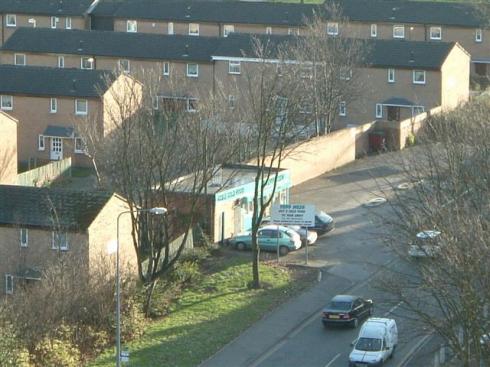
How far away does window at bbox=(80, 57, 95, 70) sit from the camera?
78.4m

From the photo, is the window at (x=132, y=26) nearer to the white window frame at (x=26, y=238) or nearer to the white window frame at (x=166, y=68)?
the white window frame at (x=166, y=68)

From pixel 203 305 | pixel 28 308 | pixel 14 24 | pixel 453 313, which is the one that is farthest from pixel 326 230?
pixel 14 24

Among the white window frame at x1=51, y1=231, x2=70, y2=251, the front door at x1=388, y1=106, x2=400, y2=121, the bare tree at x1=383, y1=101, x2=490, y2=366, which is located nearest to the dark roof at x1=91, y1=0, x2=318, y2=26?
the front door at x1=388, y1=106, x2=400, y2=121

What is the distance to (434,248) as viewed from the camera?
33.4m

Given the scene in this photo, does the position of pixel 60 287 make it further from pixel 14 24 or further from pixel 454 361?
pixel 14 24

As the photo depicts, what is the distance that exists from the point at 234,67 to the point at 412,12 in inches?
685

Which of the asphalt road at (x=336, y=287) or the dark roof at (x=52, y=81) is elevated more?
the dark roof at (x=52, y=81)

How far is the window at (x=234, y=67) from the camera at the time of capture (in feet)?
241

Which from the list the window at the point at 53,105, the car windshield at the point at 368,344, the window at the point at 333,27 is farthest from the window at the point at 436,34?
the car windshield at the point at 368,344

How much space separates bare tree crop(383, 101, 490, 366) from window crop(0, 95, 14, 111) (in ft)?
98.7

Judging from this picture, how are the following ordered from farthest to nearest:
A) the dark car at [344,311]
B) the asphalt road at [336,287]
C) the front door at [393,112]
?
the front door at [393,112] < the dark car at [344,311] < the asphalt road at [336,287]

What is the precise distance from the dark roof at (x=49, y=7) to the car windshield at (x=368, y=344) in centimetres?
5694

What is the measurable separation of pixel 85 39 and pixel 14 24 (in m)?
13.3

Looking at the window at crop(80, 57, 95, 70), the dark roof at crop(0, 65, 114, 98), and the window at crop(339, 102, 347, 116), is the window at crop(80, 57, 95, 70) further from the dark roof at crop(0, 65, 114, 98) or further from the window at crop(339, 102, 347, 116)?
the window at crop(339, 102, 347, 116)
